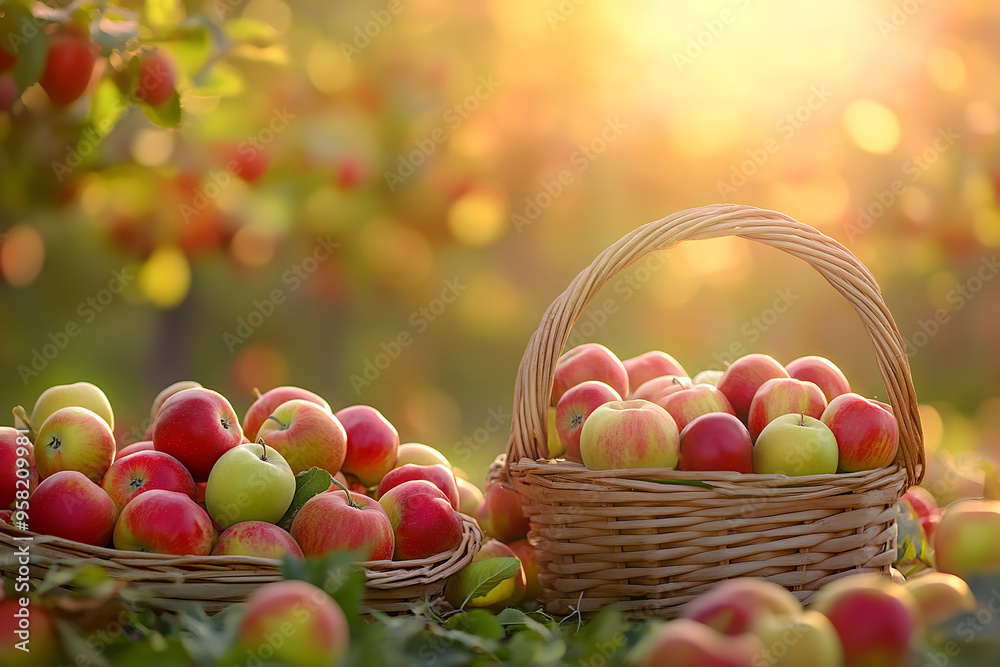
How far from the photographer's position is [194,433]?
124 centimetres

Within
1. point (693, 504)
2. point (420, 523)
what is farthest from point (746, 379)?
point (420, 523)

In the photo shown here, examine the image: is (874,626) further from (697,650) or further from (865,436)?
(865,436)

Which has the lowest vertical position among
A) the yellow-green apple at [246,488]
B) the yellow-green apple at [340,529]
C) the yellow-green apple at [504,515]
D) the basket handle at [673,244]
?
the yellow-green apple at [504,515]

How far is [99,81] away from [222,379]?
5.62ft

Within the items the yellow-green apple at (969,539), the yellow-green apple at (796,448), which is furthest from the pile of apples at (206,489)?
the yellow-green apple at (969,539)

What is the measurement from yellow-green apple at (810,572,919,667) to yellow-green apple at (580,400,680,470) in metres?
0.44

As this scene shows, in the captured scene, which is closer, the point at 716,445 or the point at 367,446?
the point at 716,445

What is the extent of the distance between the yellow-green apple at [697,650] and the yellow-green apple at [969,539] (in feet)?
2.39

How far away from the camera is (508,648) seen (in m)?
0.89

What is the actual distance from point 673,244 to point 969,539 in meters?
0.66

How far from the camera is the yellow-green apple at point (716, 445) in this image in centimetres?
120

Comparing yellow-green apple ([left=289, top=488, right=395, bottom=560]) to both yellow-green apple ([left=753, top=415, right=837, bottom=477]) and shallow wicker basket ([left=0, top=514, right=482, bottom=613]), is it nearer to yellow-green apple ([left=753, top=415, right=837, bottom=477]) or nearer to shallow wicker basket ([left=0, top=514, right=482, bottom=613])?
shallow wicker basket ([left=0, top=514, right=482, bottom=613])

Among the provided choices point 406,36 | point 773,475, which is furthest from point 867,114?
point 773,475

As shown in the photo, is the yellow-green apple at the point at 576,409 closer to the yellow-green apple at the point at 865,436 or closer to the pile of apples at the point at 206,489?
the pile of apples at the point at 206,489
